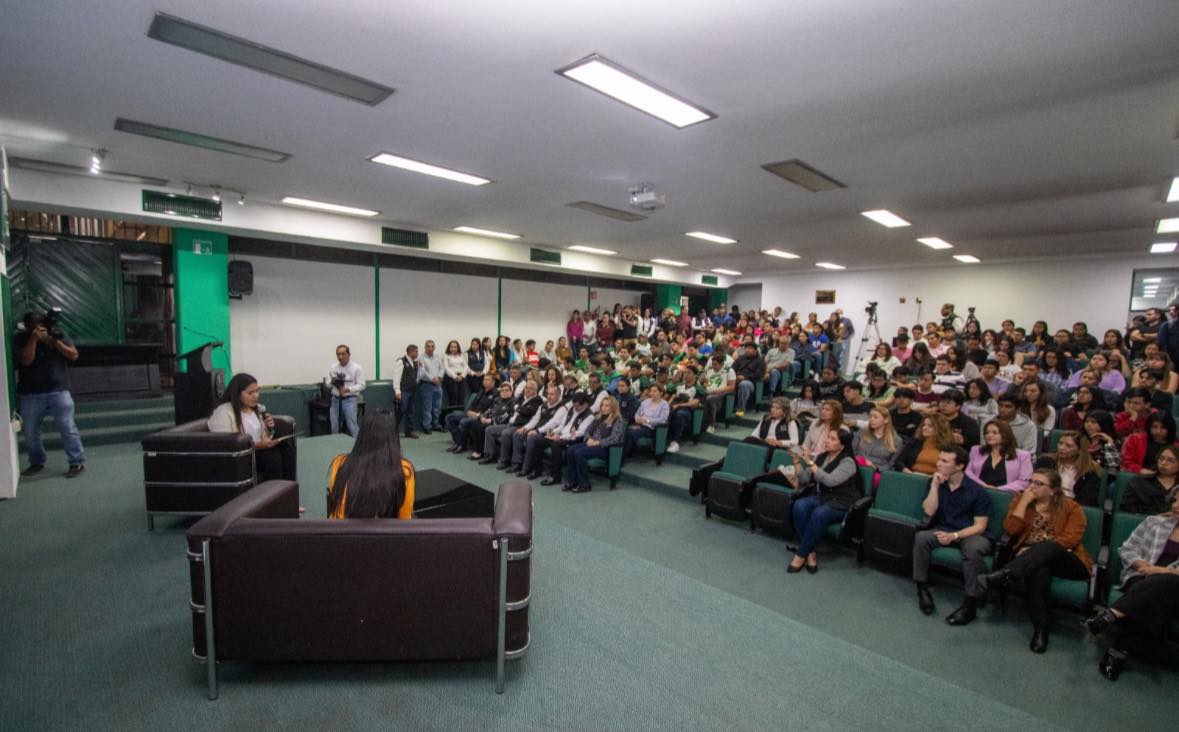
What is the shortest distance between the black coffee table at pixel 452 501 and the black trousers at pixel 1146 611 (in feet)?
12.3

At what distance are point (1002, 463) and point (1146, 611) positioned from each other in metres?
1.30

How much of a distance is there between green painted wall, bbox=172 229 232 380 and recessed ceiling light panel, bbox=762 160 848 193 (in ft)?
24.7

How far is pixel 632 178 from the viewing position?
5617 millimetres

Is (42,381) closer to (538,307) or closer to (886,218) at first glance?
(538,307)

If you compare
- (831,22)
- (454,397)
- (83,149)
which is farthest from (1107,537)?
(83,149)

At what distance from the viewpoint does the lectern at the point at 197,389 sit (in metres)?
5.64

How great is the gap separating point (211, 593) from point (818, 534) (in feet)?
12.4

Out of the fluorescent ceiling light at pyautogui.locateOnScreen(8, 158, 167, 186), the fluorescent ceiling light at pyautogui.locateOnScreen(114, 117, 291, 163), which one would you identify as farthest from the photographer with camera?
the fluorescent ceiling light at pyautogui.locateOnScreen(114, 117, 291, 163)

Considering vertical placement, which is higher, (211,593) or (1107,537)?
(211,593)

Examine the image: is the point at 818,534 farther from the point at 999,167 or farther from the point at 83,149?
→ the point at 83,149

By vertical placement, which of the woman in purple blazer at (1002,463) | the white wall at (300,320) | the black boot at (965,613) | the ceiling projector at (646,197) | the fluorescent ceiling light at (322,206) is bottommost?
the black boot at (965,613)

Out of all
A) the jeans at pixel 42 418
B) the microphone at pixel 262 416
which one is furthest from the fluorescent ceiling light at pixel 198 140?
the jeans at pixel 42 418

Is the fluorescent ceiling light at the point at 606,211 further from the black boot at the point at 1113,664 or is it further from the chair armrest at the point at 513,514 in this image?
the black boot at the point at 1113,664

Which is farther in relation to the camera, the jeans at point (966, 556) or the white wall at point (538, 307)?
the white wall at point (538, 307)
